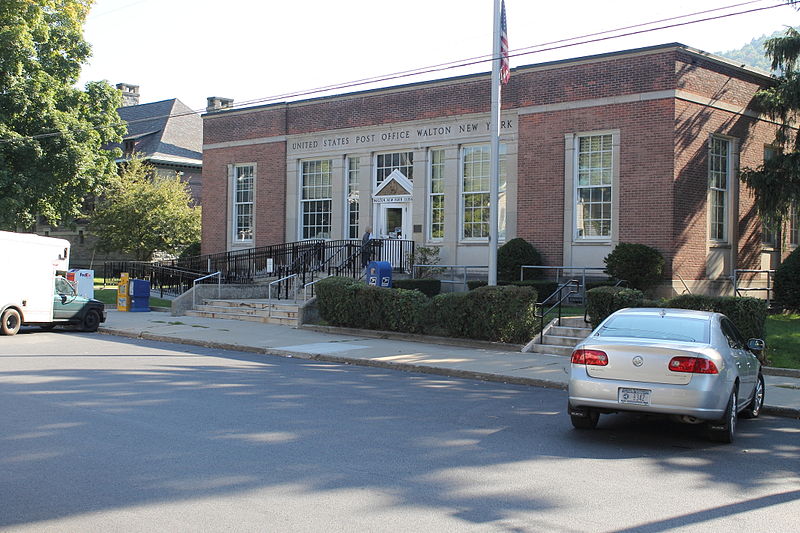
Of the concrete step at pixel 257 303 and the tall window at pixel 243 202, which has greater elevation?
the tall window at pixel 243 202

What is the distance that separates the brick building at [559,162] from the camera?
21.6 metres

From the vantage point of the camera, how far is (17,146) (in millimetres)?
31656

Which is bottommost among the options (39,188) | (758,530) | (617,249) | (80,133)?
(758,530)

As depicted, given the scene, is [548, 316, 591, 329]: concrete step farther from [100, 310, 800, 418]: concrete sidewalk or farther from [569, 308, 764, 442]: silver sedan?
[569, 308, 764, 442]: silver sedan

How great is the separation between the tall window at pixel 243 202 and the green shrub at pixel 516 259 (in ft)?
40.5

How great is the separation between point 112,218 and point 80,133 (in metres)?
6.61

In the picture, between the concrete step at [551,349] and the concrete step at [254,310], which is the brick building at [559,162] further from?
the concrete step at [551,349]

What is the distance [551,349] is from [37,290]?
12.8 meters

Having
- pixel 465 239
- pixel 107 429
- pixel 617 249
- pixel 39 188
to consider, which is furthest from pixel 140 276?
pixel 107 429

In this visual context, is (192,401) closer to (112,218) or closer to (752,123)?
(752,123)

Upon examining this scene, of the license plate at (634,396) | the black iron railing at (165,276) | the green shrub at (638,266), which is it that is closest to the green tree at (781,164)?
the green shrub at (638,266)

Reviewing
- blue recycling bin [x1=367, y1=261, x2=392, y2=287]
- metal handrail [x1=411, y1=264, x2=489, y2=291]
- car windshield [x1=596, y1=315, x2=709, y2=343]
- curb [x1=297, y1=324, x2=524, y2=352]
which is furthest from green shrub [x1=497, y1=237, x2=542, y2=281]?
car windshield [x1=596, y1=315, x2=709, y2=343]

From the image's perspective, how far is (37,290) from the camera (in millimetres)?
20016

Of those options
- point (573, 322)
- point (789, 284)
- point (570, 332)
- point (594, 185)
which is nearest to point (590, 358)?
point (570, 332)
